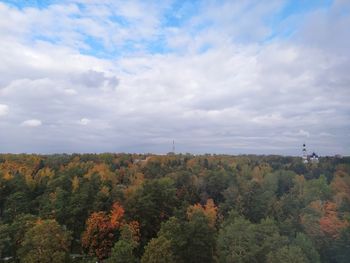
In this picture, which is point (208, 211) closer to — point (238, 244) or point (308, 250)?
point (238, 244)

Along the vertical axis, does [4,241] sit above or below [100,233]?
below

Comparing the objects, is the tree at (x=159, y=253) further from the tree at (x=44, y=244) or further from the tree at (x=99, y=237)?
the tree at (x=99, y=237)

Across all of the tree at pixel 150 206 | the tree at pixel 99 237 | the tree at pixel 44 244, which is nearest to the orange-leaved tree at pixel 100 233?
the tree at pixel 99 237

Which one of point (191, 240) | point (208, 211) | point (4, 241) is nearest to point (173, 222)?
point (191, 240)

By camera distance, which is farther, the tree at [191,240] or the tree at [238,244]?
the tree at [191,240]

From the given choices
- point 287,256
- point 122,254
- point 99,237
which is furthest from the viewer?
point 99,237

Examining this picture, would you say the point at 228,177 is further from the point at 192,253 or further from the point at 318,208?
the point at 192,253

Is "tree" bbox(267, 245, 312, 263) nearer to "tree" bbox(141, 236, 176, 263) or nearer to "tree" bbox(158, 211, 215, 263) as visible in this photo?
"tree" bbox(158, 211, 215, 263)
